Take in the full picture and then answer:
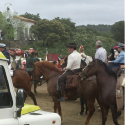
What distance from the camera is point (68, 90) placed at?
34.0ft

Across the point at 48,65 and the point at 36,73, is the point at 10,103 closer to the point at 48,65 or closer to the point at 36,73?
the point at 48,65

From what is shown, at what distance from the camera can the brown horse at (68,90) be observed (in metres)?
10.3

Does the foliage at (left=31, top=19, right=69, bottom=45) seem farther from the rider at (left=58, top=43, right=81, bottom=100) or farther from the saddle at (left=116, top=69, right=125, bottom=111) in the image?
the saddle at (left=116, top=69, right=125, bottom=111)

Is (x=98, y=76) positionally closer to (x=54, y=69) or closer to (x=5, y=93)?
(x=54, y=69)

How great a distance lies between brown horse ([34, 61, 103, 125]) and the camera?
1026 centimetres

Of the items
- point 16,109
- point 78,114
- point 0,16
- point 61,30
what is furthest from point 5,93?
point 0,16

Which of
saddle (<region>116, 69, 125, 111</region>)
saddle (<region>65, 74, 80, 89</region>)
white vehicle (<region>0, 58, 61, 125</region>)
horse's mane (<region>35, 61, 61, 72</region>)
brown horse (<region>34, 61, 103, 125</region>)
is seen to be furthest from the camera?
horse's mane (<region>35, 61, 61, 72</region>)

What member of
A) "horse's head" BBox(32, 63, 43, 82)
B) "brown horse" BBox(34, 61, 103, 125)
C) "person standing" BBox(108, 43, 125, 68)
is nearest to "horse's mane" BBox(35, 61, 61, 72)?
"brown horse" BBox(34, 61, 103, 125)

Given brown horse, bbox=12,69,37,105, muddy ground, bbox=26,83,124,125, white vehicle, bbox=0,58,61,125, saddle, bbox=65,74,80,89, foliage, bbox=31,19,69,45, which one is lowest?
muddy ground, bbox=26,83,124,125

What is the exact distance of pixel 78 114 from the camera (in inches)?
472

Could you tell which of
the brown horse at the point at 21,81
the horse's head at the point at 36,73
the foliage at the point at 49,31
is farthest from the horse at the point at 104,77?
the foliage at the point at 49,31

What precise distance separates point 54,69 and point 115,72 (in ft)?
8.23

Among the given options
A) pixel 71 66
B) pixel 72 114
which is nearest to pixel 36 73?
pixel 72 114

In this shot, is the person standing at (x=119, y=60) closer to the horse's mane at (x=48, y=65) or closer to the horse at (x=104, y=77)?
the horse at (x=104, y=77)
